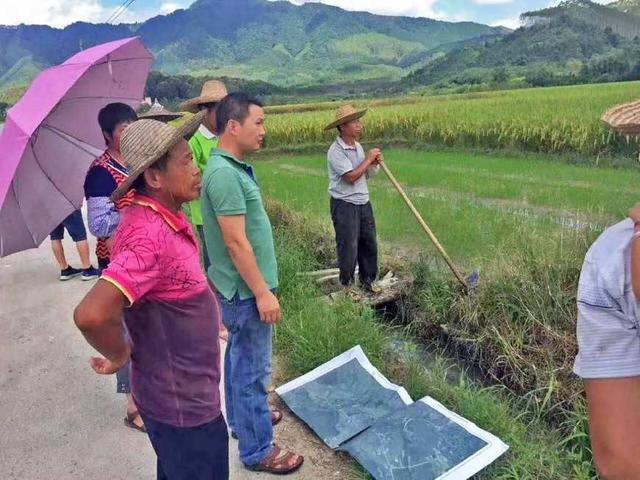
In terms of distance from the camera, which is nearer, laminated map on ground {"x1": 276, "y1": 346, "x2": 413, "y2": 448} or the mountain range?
laminated map on ground {"x1": 276, "y1": 346, "x2": 413, "y2": 448}

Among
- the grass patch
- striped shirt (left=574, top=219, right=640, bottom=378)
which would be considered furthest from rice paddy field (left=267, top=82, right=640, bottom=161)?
striped shirt (left=574, top=219, right=640, bottom=378)

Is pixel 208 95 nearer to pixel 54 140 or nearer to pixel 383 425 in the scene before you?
pixel 54 140

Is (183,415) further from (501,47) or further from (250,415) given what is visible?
(501,47)

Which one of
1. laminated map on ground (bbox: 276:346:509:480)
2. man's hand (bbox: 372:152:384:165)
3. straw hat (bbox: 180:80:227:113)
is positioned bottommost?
laminated map on ground (bbox: 276:346:509:480)

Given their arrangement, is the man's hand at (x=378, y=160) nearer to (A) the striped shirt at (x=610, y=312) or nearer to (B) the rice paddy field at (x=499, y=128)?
(A) the striped shirt at (x=610, y=312)

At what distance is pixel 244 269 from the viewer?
92.4 inches

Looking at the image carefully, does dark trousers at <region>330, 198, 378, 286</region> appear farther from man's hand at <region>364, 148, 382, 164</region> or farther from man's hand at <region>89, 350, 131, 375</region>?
man's hand at <region>89, 350, 131, 375</region>

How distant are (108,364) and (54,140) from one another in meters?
2.16

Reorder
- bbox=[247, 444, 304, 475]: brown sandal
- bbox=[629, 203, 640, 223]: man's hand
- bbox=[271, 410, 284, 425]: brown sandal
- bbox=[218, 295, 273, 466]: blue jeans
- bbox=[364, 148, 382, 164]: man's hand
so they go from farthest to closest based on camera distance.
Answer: bbox=[364, 148, 382, 164]: man's hand → bbox=[271, 410, 284, 425]: brown sandal → bbox=[247, 444, 304, 475]: brown sandal → bbox=[218, 295, 273, 466]: blue jeans → bbox=[629, 203, 640, 223]: man's hand

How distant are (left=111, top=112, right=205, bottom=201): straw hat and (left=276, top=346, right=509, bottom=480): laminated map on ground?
5.68 ft

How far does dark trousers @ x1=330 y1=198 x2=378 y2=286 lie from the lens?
15.0ft

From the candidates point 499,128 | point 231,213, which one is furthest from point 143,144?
point 499,128

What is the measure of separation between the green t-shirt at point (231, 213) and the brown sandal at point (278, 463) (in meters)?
0.81

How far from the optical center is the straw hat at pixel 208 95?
152 inches
